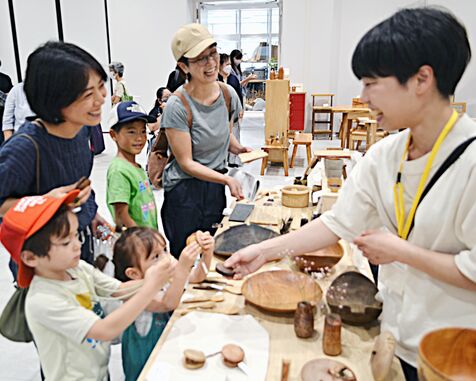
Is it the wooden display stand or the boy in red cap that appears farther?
the wooden display stand

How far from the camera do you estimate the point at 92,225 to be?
1.73 meters

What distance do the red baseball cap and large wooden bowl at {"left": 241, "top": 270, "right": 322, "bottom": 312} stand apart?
65cm

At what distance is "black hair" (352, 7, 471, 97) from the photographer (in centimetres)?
94

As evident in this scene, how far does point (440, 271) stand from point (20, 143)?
3.99ft

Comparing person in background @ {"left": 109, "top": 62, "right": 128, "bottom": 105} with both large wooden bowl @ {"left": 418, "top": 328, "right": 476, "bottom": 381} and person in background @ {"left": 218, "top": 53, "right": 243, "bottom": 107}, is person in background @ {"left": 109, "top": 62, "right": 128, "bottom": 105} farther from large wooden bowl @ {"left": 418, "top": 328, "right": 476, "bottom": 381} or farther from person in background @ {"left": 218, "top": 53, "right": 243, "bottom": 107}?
large wooden bowl @ {"left": 418, "top": 328, "right": 476, "bottom": 381}

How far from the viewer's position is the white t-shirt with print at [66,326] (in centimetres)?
112

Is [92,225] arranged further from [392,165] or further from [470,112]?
[470,112]

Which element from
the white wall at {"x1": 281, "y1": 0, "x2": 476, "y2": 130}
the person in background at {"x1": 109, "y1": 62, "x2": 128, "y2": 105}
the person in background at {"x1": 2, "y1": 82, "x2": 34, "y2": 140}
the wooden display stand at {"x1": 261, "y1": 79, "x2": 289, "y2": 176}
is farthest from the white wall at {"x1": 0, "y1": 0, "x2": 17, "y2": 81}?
the white wall at {"x1": 281, "y1": 0, "x2": 476, "y2": 130}

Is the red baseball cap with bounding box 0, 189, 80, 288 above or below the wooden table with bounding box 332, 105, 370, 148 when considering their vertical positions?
above

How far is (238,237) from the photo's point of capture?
190 centimetres

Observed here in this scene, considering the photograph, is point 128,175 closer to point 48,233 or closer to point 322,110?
point 48,233

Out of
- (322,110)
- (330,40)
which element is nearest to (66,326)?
(322,110)

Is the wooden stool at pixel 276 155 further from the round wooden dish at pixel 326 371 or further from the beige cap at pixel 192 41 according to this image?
the round wooden dish at pixel 326 371

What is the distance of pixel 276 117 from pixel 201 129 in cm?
469
